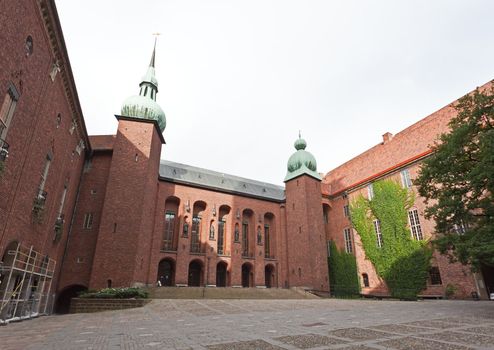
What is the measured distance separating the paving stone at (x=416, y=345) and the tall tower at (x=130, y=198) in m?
16.6

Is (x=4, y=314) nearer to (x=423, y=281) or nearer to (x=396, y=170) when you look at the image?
(x=423, y=281)

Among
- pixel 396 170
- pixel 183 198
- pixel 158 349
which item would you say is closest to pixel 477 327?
pixel 158 349

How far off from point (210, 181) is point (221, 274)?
962cm

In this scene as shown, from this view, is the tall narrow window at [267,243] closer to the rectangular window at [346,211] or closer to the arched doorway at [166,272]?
the rectangular window at [346,211]

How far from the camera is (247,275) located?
1222 inches

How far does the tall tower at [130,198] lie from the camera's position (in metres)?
19.0

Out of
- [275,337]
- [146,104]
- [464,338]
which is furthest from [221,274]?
[464,338]

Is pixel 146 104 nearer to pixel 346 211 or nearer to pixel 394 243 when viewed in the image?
pixel 346 211

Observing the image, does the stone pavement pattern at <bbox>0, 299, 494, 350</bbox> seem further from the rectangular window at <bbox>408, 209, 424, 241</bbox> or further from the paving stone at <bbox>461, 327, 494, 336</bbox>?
the rectangular window at <bbox>408, 209, 424, 241</bbox>

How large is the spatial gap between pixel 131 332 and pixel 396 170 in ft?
79.4

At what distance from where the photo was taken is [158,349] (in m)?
5.71

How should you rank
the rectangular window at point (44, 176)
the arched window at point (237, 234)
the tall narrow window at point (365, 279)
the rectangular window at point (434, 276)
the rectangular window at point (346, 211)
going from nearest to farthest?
the rectangular window at point (44, 176) → the rectangular window at point (434, 276) → the tall narrow window at point (365, 279) → the arched window at point (237, 234) → the rectangular window at point (346, 211)

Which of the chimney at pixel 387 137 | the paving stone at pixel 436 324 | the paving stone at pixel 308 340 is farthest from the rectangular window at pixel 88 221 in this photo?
the chimney at pixel 387 137

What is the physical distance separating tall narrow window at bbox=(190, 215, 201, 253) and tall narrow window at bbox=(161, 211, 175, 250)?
185 centimetres
